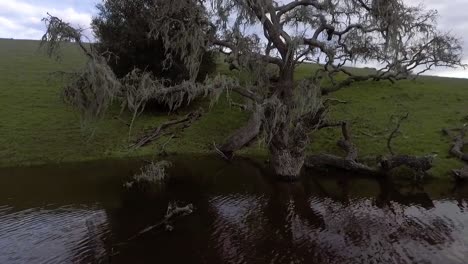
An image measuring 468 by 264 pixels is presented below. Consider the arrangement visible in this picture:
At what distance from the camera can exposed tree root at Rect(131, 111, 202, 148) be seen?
27.8m

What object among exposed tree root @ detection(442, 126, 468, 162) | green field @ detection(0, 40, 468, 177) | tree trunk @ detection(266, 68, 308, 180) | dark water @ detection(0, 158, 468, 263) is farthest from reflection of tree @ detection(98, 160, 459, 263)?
green field @ detection(0, 40, 468, 177)

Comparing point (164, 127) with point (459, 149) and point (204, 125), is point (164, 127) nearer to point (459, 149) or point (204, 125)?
point (204, 125)

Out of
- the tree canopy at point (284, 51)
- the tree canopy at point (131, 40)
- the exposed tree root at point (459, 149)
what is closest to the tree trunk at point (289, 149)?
the tree canopy at point (284, 51)

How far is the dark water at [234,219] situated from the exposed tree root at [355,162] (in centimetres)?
92

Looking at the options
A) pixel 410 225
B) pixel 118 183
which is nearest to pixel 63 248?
pixel 118 183

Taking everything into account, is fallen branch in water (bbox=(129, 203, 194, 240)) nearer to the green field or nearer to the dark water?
the dark water

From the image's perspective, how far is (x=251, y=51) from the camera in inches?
858

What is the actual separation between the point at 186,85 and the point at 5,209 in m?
8.66

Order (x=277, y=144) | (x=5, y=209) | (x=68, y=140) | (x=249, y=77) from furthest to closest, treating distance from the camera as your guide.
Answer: (x=68, y=140) → (x=249, y=77) → (x=277, y=144) → (x=5, y=209)

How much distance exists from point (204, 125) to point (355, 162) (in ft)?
40.6

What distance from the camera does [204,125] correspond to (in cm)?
3133

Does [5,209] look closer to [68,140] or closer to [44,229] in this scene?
[44,229]

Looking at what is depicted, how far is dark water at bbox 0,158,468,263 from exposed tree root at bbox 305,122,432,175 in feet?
3.02

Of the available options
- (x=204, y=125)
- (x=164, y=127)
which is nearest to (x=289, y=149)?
(x=204, y=125)
